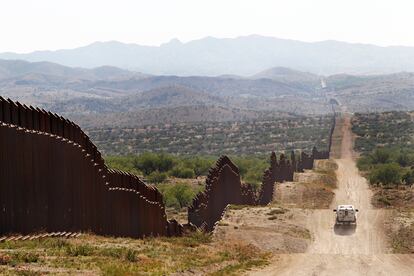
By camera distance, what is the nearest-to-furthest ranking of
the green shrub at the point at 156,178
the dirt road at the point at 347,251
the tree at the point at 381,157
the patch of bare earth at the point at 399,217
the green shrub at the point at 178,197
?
the dirt road at the point at 347,251 → the patch of bare earth at the point at 399,217 → the green shrub at the point at 178,197 → the green shrub at the point at 156,178 → the tree at the point at 381,157

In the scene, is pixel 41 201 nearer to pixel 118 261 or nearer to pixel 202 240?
pixel 118 261

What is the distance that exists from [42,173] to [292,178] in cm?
4833

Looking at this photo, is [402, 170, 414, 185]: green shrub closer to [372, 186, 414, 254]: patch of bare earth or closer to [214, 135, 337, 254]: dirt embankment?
[372, 186, 414, 254]: patch of bare earth

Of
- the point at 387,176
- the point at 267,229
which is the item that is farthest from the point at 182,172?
the point at 267,229

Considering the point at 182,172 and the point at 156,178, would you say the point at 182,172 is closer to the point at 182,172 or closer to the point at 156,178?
the point at 182,172

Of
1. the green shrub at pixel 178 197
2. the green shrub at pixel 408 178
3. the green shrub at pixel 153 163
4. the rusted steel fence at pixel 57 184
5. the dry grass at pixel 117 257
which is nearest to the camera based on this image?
the dry grass at pixel 117 257

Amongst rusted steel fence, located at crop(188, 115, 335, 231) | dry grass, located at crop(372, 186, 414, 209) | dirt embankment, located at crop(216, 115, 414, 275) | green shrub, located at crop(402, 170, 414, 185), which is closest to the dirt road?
dirt embankment, located at crop(216, 115, 414, 275)

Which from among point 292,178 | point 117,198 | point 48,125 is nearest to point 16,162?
point 48,125

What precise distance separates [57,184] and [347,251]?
16.5m

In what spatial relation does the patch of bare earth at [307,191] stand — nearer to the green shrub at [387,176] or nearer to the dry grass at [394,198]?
the dry grass at [394,198]

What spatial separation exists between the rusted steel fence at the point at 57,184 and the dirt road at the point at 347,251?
5666 millimetres

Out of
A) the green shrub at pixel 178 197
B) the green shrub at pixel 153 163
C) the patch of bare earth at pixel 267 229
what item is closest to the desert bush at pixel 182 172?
the green shrub at pixel 153 163

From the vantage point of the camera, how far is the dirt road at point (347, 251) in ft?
71.5

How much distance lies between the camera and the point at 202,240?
86.4ft
